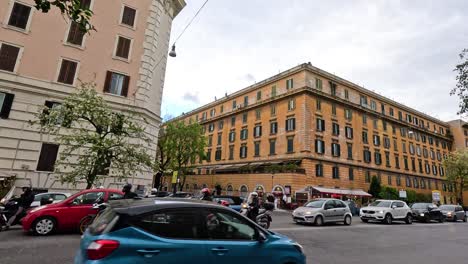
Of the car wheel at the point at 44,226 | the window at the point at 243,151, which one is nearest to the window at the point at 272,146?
the window at the point at 243,151

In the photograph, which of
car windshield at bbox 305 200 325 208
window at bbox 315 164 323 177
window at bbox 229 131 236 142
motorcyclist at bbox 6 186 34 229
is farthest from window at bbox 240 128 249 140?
motorcyclist at bbox 6 186 34 229

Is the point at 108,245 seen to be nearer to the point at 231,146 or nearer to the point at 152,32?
the point at 152,32

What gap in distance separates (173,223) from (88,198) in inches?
285

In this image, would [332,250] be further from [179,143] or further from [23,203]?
[179,143]

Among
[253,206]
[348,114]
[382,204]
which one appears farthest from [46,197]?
[348,114]

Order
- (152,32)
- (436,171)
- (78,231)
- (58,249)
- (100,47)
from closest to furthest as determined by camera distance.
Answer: (58,249)
(78,231)
(100,47)
(152,32)
(436,171)

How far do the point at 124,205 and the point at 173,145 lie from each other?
3418 cm

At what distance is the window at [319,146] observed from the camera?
3488cm

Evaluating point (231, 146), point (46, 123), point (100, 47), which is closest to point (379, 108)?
point (231, 146)

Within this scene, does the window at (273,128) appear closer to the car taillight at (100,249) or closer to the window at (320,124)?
the window at (320,124)

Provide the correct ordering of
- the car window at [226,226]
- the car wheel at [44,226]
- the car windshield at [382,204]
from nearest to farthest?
the car window at [226,226] < the car wheel at [44,226] < the car windshield at [382,204]

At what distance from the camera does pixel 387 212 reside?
59.4 feet

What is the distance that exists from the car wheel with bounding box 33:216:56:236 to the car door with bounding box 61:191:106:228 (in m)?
0.39

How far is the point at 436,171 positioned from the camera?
54.1m
